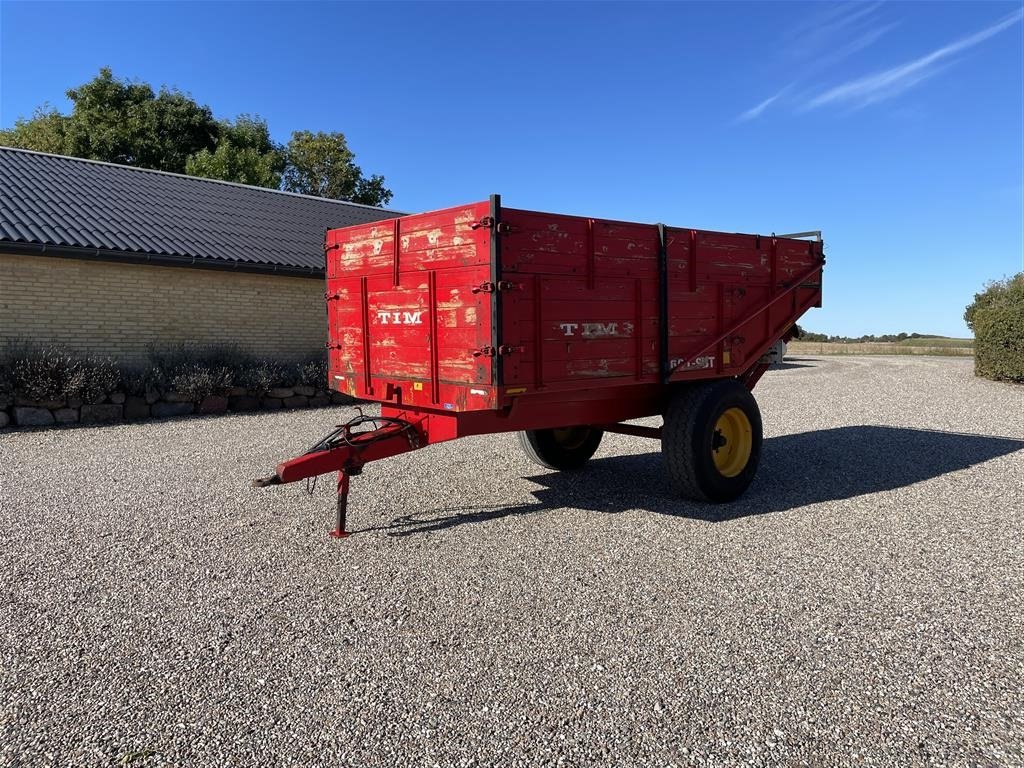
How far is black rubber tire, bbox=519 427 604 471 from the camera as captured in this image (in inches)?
271

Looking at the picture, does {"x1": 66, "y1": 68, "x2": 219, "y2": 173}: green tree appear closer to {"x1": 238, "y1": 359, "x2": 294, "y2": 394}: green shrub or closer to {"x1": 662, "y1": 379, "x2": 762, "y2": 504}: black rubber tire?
{"x1": 238, "y1": 359, "x2": 294, "y2": 394}: green shrub

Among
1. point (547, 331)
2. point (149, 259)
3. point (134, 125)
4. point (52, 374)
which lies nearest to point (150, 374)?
point (52, 374)

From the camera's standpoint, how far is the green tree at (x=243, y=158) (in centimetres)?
2530

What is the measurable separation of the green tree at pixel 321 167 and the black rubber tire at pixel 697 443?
28.6 meters

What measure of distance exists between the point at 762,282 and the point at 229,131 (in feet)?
92.5

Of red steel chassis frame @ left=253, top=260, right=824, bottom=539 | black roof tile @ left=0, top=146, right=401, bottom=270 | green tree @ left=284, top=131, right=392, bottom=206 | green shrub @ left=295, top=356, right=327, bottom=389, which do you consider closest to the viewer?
red steel chassis frame @ left=253, top=260, right=824, bottom=539

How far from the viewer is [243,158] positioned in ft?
86.6

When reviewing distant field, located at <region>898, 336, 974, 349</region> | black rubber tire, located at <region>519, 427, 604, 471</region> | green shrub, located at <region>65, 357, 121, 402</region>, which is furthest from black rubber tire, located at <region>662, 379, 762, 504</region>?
distant field, located at <region>898, 336, 974, 349</region>

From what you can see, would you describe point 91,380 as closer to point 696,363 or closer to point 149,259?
point 149,259

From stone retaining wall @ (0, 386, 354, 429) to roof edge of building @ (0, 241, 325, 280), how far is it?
2210 mm

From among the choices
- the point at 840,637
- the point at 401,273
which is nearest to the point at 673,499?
the point at 840,637

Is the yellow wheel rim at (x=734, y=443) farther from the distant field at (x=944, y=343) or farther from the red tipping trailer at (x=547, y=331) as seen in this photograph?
the distant field at (x=944, y=343)

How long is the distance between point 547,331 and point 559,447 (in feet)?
8.12

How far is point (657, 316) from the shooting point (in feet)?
17.9
